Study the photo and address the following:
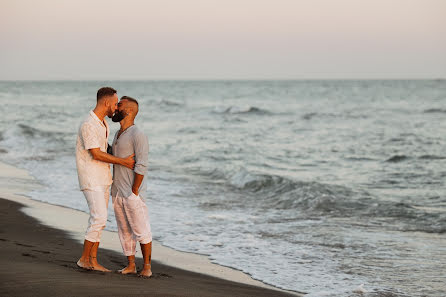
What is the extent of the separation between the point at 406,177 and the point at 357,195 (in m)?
3.38

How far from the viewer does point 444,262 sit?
7148 mm

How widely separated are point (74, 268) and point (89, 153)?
112 cm

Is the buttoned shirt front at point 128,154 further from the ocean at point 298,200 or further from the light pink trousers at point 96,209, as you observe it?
the ocean at point 298,200

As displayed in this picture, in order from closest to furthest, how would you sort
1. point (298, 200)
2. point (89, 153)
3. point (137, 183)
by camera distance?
point (89, 153)
point (137, 183)
point (298, 200)

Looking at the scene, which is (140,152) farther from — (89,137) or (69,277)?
(69,277)

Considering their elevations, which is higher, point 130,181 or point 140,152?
point 140,152

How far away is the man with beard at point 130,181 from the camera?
502 cm

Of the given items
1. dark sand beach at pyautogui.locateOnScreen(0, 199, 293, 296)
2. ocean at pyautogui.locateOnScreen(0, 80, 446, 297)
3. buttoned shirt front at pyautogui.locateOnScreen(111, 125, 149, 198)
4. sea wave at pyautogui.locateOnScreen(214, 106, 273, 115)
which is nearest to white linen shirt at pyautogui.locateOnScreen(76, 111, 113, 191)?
buttoned shirt front at pyautogui.locateOnScreen(111, 125, 149, 198)

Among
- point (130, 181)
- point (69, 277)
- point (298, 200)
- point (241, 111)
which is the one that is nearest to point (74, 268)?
point (69, 277)

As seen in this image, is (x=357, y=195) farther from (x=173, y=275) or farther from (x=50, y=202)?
(x=173, y=275)

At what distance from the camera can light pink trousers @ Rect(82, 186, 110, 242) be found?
16.4 ft

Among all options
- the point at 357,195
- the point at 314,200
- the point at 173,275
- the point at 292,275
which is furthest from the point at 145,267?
the point at 357,195

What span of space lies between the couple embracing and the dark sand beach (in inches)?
12.9

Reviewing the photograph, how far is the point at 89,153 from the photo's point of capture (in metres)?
4.97
